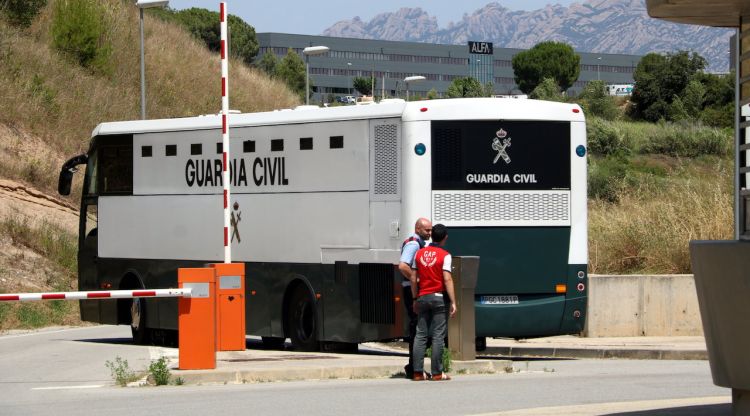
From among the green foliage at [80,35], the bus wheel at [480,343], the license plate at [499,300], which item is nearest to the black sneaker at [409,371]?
the license plate at [499,300]

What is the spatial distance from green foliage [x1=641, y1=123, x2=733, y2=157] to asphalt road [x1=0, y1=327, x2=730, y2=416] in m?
50.2

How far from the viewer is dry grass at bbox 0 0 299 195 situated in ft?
147

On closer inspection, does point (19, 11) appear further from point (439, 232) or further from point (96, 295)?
point (439, 232)

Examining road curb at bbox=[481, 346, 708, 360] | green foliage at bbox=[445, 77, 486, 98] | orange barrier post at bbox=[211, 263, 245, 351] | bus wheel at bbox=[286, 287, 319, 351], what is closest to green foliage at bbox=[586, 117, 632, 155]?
green foliage at bbox=[445, 77, 486, 98]

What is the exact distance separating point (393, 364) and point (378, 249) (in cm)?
228

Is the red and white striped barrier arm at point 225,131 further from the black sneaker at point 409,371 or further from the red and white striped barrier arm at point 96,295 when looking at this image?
the black sneaker at point 409,371

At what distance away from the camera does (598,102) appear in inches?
4038

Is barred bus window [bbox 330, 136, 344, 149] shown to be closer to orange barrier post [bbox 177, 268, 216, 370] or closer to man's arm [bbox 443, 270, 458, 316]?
orange barrier post [bbox 177, 268, 216, 370]

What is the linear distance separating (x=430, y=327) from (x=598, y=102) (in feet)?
291

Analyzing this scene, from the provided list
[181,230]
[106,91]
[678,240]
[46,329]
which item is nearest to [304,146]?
[181,230]

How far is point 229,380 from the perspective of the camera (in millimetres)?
15867

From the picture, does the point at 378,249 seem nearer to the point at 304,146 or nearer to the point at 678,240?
the point at 304,146

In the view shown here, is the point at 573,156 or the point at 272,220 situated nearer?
the point at 573,156

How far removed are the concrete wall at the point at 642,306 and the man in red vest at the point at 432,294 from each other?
287 inches
